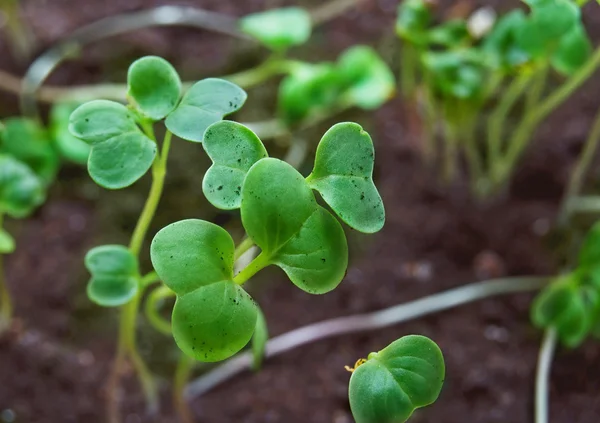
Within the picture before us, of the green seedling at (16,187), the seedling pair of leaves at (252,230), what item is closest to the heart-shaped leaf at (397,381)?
the seedling pair of leaves at (252,230)

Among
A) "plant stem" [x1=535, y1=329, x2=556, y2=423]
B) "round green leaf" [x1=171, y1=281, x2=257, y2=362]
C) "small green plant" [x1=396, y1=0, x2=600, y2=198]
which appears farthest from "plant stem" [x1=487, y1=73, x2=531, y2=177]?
"round green leaf" [x1=171, y1=281, x2=257, y2=362]

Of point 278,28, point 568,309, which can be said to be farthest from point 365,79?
point 568,309

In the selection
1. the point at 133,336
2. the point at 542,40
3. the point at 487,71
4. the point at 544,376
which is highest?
the point at 542,40

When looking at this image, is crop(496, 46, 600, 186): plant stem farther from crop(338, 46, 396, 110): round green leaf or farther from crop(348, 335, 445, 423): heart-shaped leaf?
crop(348, 335, 445, 423): heart-shaped leaf

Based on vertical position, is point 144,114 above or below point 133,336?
above

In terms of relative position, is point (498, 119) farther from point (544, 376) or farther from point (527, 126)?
point (544, 376)

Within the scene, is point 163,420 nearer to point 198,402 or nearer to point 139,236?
point 198,402

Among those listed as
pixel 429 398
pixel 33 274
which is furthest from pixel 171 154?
pixel 429 398
